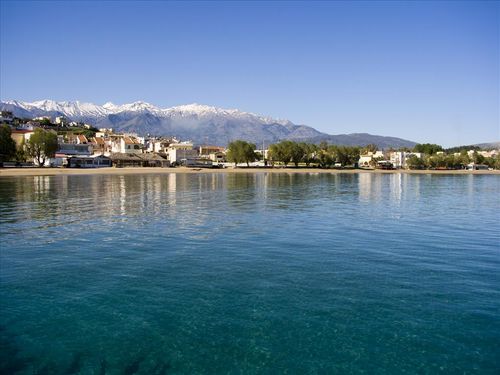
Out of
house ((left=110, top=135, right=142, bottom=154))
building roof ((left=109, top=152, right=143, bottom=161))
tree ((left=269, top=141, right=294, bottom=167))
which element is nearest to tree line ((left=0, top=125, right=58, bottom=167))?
→ building roof ((left=109, top=152, right=143, bottom=161))

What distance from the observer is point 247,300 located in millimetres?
16172

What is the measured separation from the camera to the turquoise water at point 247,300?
1208cm

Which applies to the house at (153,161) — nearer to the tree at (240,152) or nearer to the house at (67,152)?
the house at (67,152)

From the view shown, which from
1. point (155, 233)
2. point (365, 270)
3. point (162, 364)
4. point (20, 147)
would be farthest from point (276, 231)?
point (20, 147)

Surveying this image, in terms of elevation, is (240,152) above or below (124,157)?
above

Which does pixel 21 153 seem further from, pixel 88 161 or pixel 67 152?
pixel 67 152

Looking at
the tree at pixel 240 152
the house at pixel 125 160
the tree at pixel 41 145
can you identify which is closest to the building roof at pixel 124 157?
the house at pixel 125 160

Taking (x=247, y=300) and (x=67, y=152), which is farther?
(x=67, y=152)

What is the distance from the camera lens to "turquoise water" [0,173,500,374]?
12.1 meters

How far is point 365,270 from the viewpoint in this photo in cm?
2039

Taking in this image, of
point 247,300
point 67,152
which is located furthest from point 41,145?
point 247,300

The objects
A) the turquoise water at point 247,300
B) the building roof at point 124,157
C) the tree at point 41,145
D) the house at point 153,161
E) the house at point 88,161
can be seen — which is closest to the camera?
the turquoise water at point 247,300

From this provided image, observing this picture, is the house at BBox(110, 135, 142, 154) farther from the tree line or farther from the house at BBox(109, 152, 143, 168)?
the tree line

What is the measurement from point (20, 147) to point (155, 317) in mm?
144132
